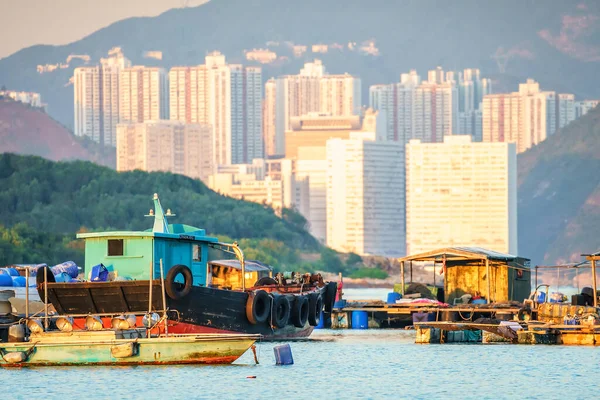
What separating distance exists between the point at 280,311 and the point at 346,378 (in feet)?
32.2

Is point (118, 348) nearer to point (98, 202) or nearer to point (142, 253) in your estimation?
point (142, 253)

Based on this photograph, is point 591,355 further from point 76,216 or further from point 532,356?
Result: point 76,216

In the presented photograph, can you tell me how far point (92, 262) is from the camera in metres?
48.1

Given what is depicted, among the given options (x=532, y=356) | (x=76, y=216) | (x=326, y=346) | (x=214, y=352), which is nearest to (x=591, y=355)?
(x=532, y=356)

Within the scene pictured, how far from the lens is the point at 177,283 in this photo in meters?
46.0

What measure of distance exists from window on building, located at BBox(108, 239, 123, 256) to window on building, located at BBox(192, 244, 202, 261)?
288 cm

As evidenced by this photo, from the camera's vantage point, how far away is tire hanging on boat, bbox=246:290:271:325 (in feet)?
165

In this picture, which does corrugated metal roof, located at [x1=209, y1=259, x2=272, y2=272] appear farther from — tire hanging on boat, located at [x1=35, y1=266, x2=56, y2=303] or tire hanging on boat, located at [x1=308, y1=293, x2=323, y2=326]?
tire hanging on boat, located at [x1=35, y1=266, x2=56, y2=303]

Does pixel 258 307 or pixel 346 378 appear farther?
pixel 258 307

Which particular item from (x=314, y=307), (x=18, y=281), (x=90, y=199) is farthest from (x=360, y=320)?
(x=90, y=199)

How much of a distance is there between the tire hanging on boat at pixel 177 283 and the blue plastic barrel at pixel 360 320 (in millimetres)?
23831

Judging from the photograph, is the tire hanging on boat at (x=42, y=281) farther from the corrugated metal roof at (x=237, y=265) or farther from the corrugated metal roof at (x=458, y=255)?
the corrugated metal roof at (x=458, y=255)

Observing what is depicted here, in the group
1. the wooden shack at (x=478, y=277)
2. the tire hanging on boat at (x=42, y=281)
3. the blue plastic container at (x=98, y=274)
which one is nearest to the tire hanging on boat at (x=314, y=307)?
the wooden shack at (x=478, y=277)

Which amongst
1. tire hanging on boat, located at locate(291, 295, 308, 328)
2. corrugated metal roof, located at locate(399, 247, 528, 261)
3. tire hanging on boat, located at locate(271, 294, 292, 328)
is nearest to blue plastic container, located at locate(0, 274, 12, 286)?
tire hanging on boat, located at locate(271, 294, 292, 328)
